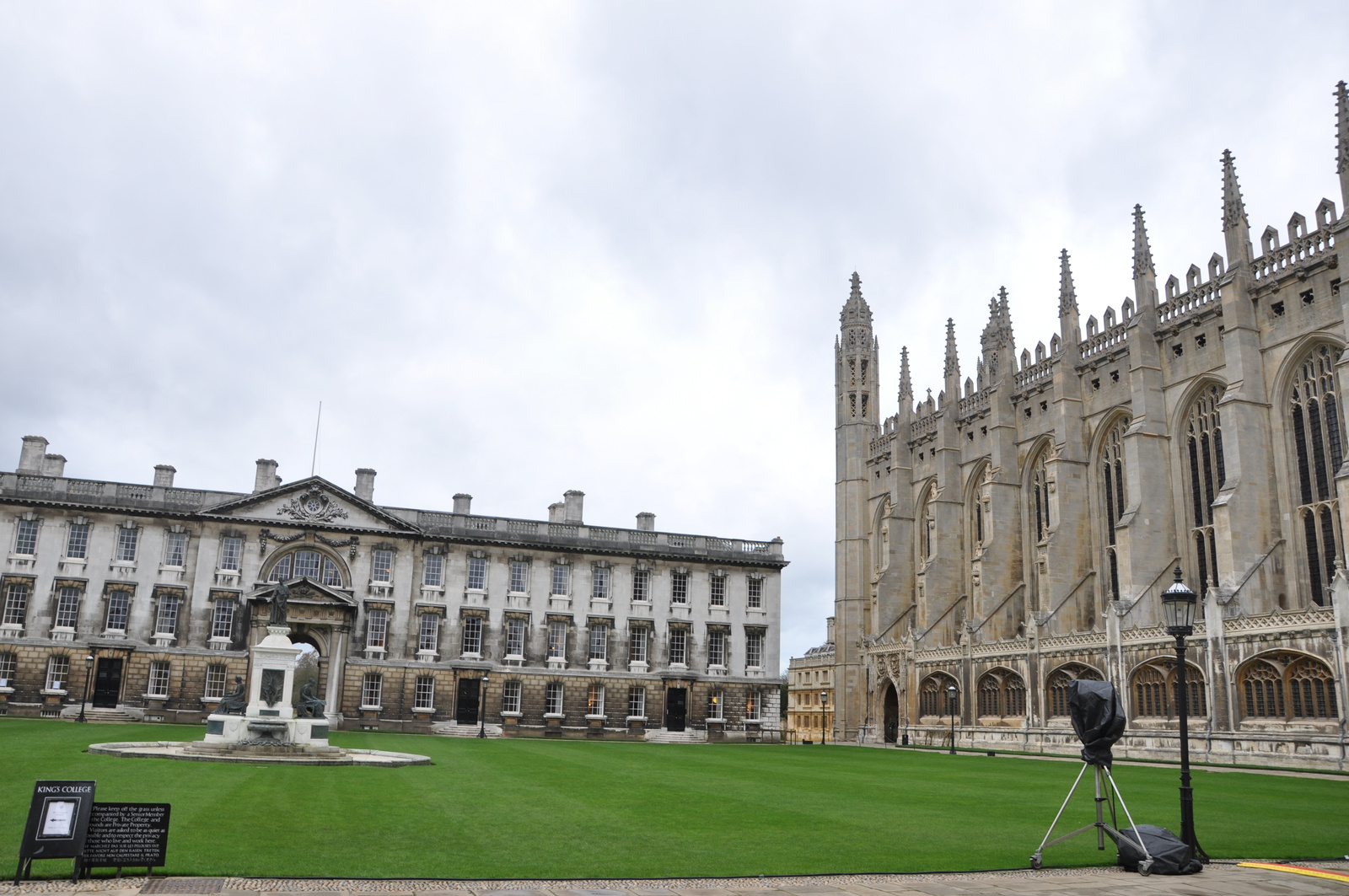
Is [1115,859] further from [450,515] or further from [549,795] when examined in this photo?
[450,515]

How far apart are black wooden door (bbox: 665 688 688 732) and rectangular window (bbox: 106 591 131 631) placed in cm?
2764

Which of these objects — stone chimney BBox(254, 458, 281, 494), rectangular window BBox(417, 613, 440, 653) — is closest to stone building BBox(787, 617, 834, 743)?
rectangular window BBox(417, 613, 440, 653)

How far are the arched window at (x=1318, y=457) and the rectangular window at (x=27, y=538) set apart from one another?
182 ft

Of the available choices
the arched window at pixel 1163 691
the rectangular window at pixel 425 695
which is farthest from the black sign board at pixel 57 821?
the rectangular window at pixel 425 695

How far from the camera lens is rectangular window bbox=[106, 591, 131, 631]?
162 ft

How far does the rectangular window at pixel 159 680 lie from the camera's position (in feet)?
160

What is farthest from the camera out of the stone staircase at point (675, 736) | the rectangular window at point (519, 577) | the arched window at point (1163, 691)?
the rectangular window at point (519, 577)

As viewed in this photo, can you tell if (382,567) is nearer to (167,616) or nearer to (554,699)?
(167,616)

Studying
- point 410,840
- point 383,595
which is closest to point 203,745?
point 410,840

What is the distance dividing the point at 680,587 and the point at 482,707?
12810 millimetres

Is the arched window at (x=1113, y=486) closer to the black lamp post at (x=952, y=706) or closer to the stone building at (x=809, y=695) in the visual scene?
the black lamp post at (x=952, y=706)

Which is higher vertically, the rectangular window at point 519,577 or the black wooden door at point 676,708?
the rectangular window at point 519,577

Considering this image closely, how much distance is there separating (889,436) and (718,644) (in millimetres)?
18260

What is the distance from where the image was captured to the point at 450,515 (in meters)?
55.1
